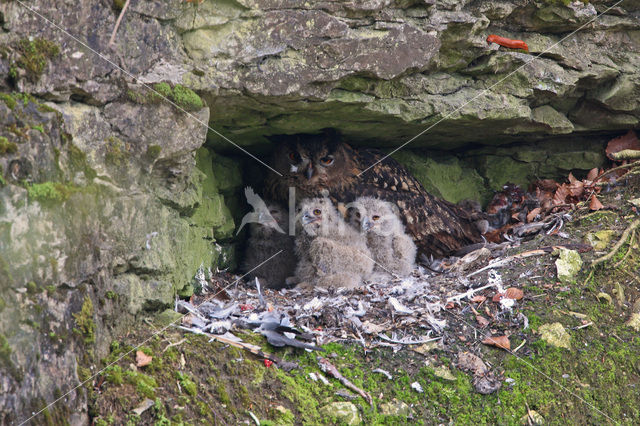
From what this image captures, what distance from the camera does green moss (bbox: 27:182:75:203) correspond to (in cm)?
254

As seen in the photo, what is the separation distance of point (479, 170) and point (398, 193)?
1.27 metres

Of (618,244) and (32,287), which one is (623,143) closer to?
(618,244)

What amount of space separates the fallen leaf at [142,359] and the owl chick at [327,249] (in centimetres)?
226

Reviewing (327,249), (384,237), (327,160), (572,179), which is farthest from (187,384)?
(572,179)

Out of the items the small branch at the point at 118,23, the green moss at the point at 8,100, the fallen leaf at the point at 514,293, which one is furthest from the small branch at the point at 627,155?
the green moss at the point at 8,100

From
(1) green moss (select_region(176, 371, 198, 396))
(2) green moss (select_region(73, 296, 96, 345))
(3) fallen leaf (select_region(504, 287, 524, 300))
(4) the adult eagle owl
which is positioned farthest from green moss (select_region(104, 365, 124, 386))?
(4) the adult eagle owl

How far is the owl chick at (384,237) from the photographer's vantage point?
5488 mm

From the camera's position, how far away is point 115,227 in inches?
125

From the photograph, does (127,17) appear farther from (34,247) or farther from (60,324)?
(60,324)

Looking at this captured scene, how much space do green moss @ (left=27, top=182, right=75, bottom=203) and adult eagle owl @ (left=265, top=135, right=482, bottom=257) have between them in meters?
3.11

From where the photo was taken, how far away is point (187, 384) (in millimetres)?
2896

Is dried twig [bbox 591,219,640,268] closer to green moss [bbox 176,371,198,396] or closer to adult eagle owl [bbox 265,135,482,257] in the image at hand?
adult eagle owl [bbox 265,135,482,257]

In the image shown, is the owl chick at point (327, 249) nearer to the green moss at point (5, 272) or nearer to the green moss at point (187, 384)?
the green moss at point (187, 384)

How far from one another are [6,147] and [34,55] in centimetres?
54
